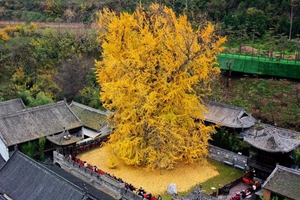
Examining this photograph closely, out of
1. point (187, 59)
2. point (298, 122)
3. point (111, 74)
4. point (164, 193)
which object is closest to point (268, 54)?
point (298, 122)

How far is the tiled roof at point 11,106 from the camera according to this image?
33750 millimetres

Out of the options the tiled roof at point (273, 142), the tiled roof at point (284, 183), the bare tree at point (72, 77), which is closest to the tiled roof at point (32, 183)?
the tiled roof at point (284, 183)

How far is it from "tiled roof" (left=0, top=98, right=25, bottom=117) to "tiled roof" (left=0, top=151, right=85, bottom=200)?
493 inches

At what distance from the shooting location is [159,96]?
975 inches

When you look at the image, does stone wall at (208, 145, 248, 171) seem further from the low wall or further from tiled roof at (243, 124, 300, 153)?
the low wall

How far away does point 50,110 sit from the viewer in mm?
30172

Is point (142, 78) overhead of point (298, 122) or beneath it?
overhead

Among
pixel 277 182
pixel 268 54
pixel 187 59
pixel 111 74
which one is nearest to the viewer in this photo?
pixel 277 182

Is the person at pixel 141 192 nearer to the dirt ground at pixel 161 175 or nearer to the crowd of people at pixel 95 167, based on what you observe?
the crowd of people at pixel 95 167

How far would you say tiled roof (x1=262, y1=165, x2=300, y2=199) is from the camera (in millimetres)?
19250

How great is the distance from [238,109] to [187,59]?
719 centimetres

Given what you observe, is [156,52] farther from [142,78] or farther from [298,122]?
[298,122]

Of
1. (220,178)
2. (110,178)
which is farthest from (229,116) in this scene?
(110,178)

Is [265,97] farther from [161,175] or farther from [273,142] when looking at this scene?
[161,175]
